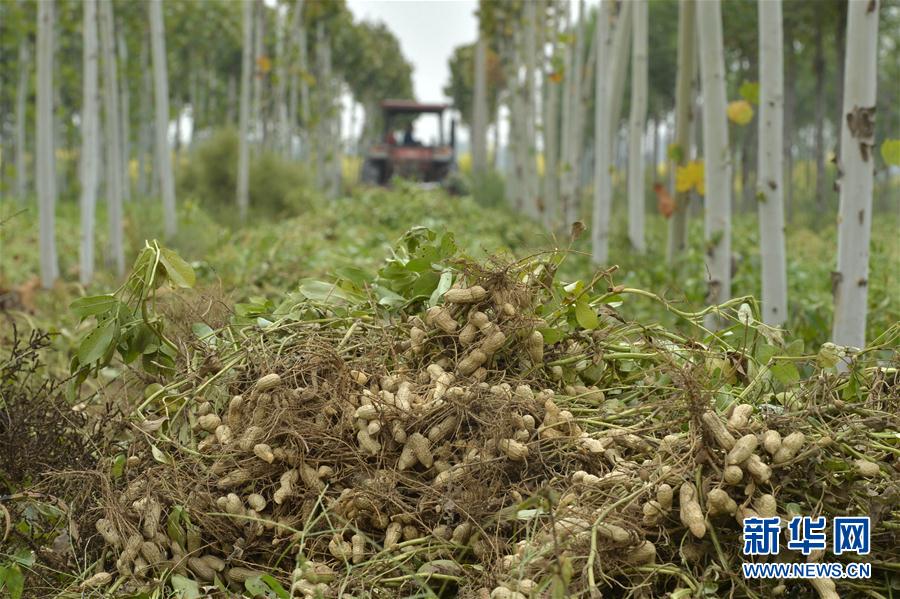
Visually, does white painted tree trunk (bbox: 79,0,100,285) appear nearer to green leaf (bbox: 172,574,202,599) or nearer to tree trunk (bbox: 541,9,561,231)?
green leaf (bbox: 172,574,202,599)

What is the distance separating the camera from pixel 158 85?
36.6 feet

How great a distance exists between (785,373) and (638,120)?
7878 mm

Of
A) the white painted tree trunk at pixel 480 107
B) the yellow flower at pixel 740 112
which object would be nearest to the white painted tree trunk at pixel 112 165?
the yellow flower at pixel 740 112

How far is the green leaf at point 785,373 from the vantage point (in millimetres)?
2320

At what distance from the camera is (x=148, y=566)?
218cm

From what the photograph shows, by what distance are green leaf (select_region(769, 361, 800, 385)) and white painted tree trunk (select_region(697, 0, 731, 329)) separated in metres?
3.24

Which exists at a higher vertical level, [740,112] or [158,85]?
[158,85]

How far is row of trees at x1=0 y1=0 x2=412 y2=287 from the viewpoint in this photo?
8695 millimetres

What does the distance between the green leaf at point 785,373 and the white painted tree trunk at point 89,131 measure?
726cm

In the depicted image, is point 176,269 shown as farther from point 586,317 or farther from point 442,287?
point 586,317

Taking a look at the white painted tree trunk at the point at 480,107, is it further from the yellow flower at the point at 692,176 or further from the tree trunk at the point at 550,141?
the yellow flower at the point at 692,176

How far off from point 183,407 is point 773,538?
1.54 meters

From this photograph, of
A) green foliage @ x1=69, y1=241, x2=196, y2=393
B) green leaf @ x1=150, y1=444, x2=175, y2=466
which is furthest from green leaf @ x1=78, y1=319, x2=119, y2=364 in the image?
green leaf @ x1=150, y1=444, x2=175, y2=466

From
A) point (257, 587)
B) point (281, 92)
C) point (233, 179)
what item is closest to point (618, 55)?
point (257, 587)
